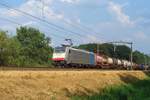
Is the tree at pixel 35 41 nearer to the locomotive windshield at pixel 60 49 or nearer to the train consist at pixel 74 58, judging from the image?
the train consist at pixel 74 58

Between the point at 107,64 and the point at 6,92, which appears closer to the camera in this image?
the point at 6,92

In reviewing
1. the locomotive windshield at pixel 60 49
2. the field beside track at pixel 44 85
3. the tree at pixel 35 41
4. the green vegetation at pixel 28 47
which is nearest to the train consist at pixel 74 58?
the locomotive windshield at pixel 60 49

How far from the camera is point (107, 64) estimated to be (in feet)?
275

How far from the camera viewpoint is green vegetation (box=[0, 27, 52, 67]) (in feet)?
264

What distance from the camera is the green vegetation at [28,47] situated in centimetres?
8044

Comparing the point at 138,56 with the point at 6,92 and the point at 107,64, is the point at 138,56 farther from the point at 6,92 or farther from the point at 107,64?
the point at 6,92

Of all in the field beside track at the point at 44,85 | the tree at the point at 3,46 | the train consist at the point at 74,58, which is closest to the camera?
the field beside track at the point at 44,85

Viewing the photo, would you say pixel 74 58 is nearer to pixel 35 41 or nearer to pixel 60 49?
pixel 60 49

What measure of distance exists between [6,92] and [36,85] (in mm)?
4100

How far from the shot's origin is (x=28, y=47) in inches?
4483

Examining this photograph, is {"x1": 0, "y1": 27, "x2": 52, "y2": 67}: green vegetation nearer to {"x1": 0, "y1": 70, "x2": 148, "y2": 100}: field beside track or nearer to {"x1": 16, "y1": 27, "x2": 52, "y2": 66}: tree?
{"x1": 16, "y1": 27, "x2": 52, "y2": 66}: tree

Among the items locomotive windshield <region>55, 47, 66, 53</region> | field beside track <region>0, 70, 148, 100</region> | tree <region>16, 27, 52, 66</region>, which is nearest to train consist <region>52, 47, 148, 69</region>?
locomotive windshield <region>55, 47, 66, 53</region>

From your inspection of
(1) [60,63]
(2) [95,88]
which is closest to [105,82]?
(2) [95,88]

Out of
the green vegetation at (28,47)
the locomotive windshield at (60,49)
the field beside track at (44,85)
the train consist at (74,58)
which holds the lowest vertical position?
the field beside track at (44,85)
